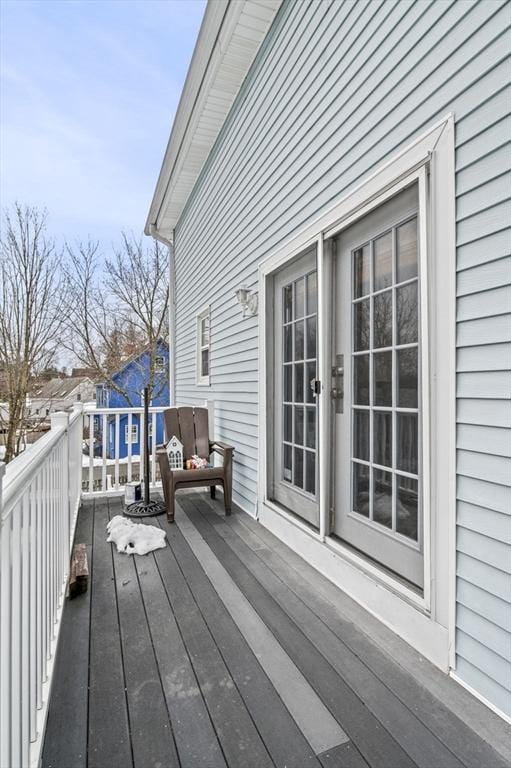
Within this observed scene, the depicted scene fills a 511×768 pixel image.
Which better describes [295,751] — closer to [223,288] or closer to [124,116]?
[223,288]

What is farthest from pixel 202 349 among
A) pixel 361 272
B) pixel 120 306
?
pixel 120 306

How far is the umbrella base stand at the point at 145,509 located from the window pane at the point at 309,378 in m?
1.80

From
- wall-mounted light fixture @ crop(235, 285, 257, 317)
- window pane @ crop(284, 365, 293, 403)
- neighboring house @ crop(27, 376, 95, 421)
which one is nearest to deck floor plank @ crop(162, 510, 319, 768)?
window pane @ crop(284, 365, 293, 403)

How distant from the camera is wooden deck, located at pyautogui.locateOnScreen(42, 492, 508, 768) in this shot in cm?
126

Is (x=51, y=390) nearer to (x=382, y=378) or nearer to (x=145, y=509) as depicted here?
(x=145, y=509)

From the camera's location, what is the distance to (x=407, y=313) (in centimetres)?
194

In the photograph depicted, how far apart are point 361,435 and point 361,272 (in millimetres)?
924

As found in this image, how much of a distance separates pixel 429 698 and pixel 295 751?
0.55 metres

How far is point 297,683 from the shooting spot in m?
1.54

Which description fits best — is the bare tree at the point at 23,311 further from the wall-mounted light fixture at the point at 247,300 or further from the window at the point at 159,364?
the wall-mounted light fixture at the point at 247,300

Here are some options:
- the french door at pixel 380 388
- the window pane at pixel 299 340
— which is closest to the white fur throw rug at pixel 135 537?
the french door at pixel 380 388

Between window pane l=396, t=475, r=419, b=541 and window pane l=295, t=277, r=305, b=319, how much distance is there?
1.46 metres

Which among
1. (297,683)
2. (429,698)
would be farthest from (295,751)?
(429,698)

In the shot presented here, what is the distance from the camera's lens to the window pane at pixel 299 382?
2.97 m
